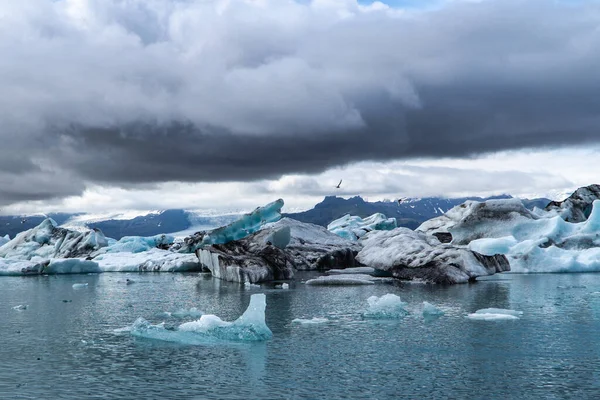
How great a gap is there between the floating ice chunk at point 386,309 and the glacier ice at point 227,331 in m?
4.29

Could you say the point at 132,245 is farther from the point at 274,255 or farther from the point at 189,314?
the point at 189,314

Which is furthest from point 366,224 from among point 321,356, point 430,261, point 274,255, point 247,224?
point 321,356

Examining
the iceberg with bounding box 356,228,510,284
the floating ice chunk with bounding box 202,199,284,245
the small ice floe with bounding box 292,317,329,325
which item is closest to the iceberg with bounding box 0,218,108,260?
the floating ice chunk with bounding box 202,199,284,245

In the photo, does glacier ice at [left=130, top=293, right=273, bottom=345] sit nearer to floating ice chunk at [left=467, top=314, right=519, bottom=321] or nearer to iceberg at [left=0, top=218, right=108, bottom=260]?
floating ice chunk at [left=467, top=314, right=519, bottom=321]

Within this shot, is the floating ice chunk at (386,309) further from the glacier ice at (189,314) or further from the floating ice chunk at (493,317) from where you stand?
the glacier ice at (189,314)

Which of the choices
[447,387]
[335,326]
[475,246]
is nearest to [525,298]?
[335,326]

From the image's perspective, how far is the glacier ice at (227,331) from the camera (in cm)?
1586

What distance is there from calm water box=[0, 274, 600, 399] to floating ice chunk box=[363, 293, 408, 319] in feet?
1.92

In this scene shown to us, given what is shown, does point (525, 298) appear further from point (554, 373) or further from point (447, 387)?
point (447, 387)

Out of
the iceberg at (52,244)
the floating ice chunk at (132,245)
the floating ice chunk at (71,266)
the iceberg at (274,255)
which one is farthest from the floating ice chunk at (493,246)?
the iceberg at (52,244)

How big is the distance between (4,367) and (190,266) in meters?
36.3

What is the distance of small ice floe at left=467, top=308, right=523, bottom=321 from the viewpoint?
1911 cm

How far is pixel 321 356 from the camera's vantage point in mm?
14117

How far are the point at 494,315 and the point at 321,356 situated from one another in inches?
286
